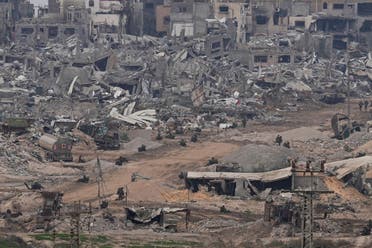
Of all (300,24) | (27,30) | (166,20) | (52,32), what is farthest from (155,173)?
(300,24)

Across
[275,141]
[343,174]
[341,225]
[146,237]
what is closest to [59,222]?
[146,237]

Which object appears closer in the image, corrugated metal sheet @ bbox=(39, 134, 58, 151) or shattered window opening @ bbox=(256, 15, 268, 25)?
corrugated metal sheet @ bbox=(39, 134, 58, 151)

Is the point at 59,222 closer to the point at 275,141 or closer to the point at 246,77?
the point at 275,141

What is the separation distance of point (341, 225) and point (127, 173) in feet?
36.6

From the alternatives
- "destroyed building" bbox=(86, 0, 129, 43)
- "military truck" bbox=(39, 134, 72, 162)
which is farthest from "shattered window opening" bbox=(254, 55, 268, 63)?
"military truck" bbox=(39, 134, 72, 162)

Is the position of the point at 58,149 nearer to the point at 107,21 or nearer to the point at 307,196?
the point at 307,196

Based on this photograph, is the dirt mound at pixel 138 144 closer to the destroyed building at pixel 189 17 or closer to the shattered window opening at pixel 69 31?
the destroyed building at pixel 189 17

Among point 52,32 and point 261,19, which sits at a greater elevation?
point 261,19

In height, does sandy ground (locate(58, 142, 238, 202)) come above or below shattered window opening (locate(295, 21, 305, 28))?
below

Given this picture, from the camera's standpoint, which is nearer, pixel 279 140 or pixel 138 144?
pixel 279 140

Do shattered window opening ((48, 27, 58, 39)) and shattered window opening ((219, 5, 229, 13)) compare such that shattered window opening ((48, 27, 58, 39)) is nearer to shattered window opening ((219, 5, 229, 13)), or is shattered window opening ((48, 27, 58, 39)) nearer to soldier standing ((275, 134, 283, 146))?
shattered window opening ((219, 5, 229, 13))

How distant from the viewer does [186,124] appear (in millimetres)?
57812

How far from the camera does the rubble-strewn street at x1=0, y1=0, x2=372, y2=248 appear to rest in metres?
35.1

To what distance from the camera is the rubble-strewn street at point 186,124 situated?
115 feet
